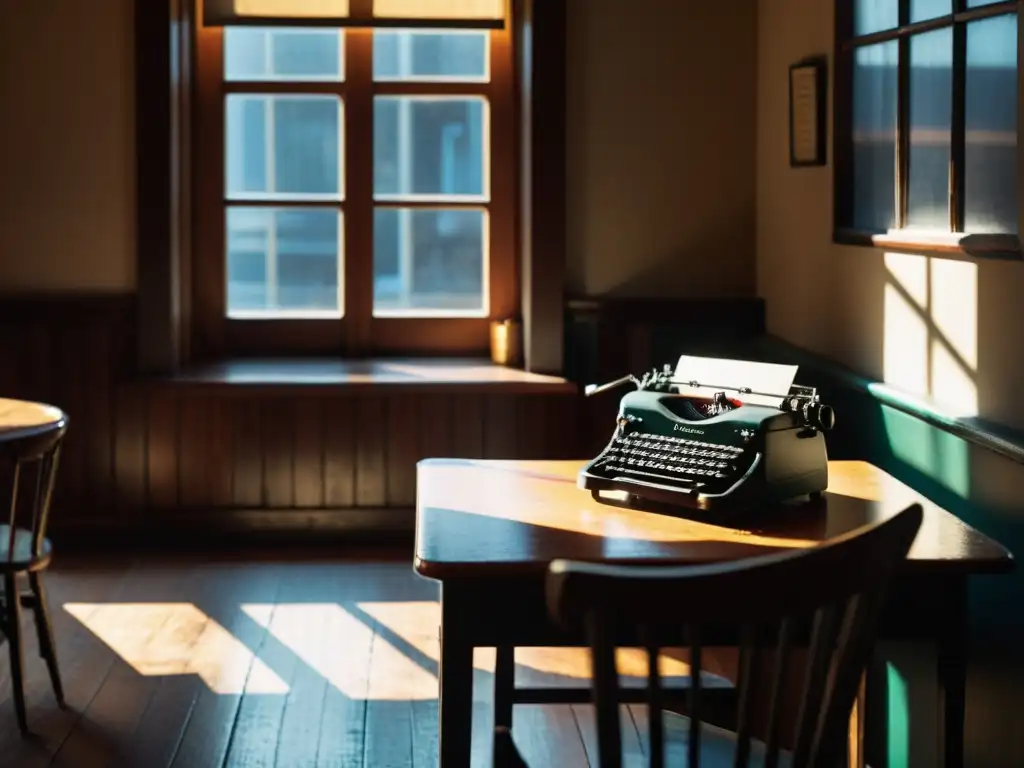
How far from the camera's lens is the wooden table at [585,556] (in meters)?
1.91

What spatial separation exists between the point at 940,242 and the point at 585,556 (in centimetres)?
146

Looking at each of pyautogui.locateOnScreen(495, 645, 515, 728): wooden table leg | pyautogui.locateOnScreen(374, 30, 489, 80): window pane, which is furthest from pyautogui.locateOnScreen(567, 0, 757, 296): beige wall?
pyautogui.locateOnScreen(495, 645, 515, 728): wooden table leg

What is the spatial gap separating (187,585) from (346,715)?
1.26 m

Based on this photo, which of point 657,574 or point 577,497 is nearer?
point 657,574

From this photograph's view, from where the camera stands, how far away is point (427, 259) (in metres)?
5.25

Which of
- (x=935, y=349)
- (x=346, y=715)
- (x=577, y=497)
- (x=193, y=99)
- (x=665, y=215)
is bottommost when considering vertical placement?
(x=346, y=715)

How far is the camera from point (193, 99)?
16.8 ft

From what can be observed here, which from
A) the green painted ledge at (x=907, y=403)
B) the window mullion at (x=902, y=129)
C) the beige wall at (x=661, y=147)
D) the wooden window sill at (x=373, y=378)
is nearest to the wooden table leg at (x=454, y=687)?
the green painted ledge at (x=907, y=403)

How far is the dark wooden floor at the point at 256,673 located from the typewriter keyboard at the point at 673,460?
90cm

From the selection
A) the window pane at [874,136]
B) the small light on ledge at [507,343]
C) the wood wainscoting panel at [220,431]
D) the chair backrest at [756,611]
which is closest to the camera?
the chair backrest at [756,611]

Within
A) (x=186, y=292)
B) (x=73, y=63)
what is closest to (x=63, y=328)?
(x=186, y=292)

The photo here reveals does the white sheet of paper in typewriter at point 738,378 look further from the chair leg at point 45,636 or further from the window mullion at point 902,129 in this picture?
the chair leg at point 45,636

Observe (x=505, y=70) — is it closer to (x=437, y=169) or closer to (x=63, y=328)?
(x=437, y=169)

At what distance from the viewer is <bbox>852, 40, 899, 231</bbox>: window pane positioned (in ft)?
11.4
